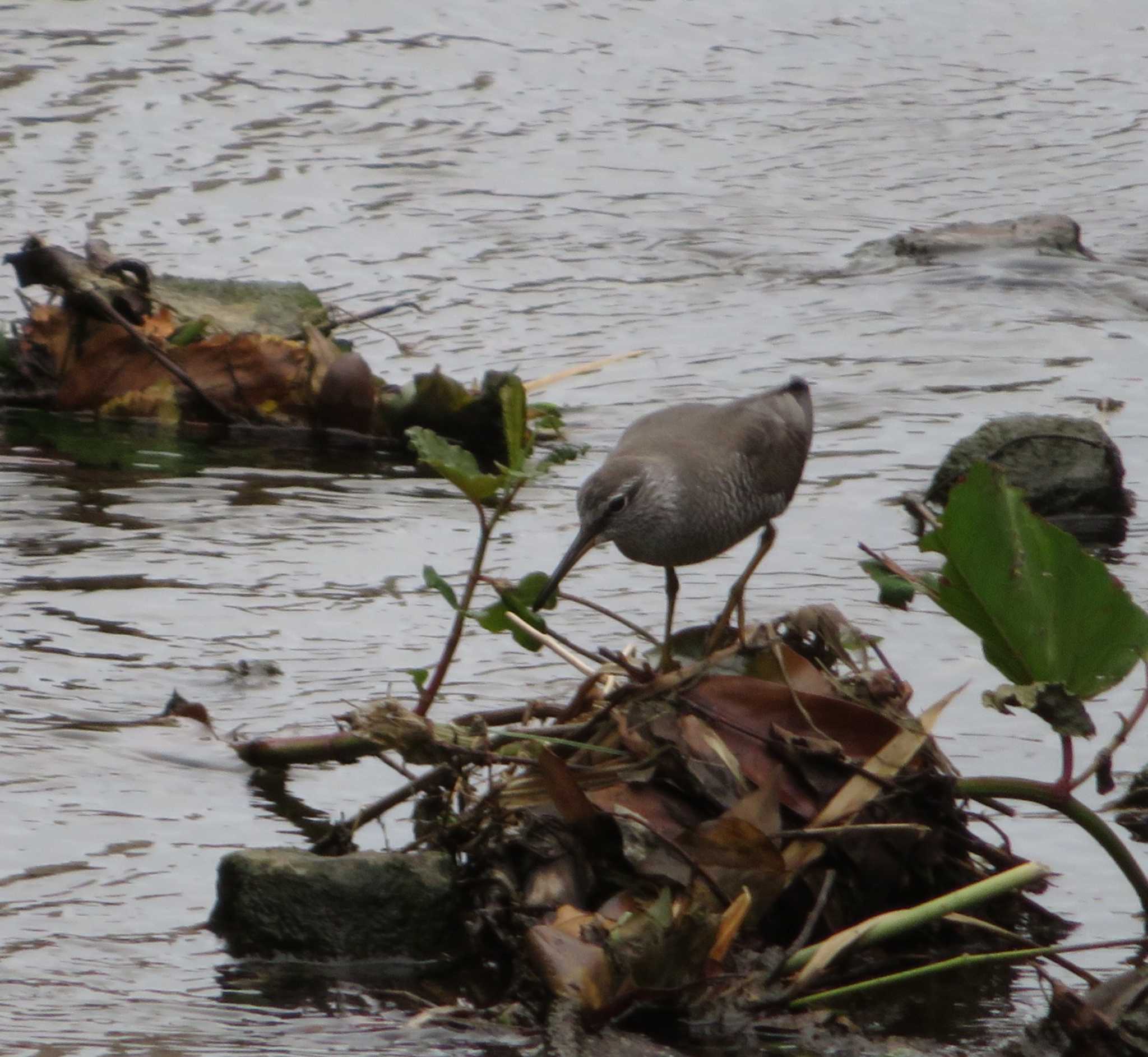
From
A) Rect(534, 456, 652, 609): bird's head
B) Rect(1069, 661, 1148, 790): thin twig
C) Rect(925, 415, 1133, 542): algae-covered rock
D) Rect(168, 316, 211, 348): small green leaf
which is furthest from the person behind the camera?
Rect(168, 316, 211, 348): small green leaf

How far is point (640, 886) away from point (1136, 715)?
0.95m

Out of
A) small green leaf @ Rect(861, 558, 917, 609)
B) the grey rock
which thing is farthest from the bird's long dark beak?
the grey rock

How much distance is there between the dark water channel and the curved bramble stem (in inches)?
8.4

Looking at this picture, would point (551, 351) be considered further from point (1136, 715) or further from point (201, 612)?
point (1136, 715)

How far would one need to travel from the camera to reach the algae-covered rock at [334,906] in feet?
11.7

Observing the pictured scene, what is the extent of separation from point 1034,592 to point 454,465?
117cm

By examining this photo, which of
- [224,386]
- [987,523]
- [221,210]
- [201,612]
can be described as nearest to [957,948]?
[987,523]

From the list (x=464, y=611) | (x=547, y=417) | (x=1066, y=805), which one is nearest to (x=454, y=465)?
(x=464, y=611)

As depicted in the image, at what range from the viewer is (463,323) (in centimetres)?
909

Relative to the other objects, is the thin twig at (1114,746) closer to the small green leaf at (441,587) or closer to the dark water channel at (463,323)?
the dark water channel at (463,323)

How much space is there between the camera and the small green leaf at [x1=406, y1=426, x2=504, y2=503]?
3.84m

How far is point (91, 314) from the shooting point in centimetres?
747

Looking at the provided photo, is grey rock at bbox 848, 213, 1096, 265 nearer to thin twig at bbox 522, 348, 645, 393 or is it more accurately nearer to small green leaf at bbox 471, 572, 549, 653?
thin twig at bbox 522, 348, 645, 393

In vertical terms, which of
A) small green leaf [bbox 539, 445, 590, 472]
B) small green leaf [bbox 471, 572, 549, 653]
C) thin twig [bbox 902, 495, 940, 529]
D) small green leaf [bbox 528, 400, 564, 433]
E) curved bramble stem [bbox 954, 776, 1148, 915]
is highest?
small green leaf [bbox 539, 445, 590, 472]
